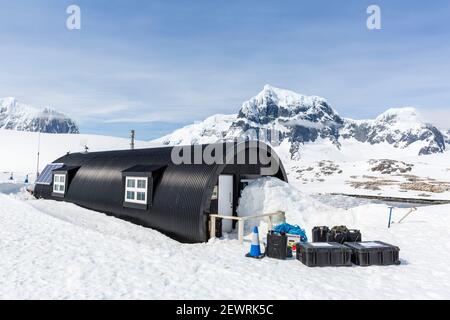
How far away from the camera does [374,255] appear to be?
10125 mm

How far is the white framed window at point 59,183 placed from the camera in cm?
2192

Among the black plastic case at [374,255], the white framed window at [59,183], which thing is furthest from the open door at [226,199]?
the white framed window at [59,183]

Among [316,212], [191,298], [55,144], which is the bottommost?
[191,298]

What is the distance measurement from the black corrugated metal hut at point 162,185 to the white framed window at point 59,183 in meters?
0.07

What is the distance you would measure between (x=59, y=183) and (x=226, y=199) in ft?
42.9

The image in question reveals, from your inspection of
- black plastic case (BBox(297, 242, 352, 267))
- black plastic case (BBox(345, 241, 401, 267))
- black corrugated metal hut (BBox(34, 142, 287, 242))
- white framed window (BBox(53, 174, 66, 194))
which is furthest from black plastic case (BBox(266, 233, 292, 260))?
white framed window (BBox(53, 174, 66, 194))

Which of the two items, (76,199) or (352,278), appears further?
(76,199)

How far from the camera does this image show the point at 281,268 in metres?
9.68

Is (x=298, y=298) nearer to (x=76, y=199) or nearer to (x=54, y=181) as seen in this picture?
(x=76, y=199)

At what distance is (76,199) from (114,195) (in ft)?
14.1

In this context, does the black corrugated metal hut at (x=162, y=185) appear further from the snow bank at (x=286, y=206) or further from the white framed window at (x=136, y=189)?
the snow bank at (x=286, y=206)

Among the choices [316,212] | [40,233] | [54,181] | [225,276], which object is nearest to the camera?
[225,276]

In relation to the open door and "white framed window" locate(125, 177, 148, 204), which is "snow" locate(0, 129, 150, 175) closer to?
"white framed window" locate(125, 177, 148, 204)

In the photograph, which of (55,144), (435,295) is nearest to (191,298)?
(435,295)
